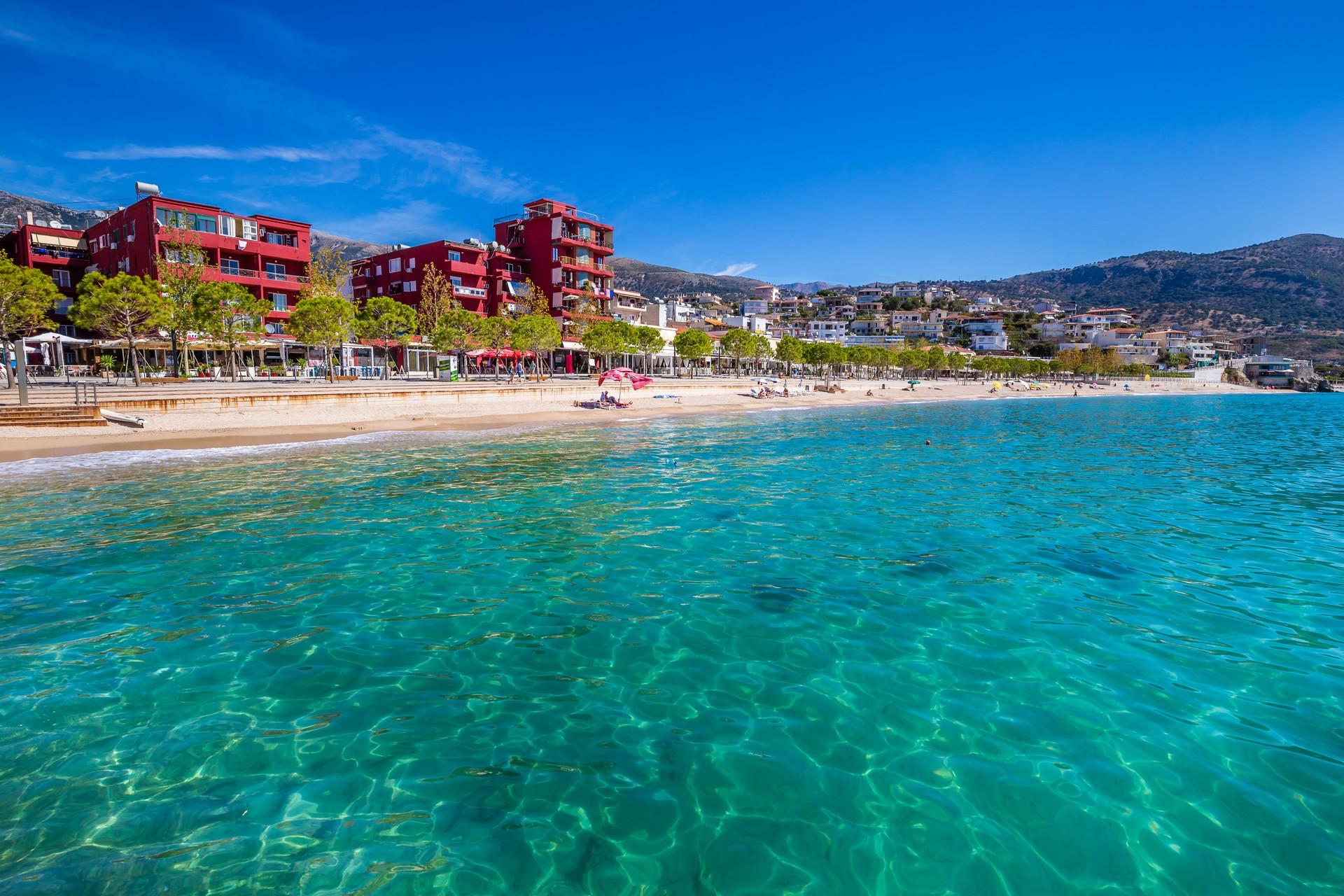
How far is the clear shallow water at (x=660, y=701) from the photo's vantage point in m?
4.64

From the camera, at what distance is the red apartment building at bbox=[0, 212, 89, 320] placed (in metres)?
61.7

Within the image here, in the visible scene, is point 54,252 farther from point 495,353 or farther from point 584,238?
point 584,238

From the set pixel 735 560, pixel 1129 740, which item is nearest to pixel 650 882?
pixel 1129 740

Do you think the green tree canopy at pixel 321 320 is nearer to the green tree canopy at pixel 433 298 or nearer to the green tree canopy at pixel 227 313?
the green tree canopy at pixel 227 313

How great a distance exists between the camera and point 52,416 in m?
24.8

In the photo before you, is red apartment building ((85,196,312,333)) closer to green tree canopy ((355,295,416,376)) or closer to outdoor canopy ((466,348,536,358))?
green tree canopy ((355,295,416,376))

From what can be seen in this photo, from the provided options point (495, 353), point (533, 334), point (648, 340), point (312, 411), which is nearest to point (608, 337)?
point (533, 334)

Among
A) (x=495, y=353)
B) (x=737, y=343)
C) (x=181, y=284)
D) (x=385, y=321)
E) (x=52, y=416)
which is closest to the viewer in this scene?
(x=52, y=416)

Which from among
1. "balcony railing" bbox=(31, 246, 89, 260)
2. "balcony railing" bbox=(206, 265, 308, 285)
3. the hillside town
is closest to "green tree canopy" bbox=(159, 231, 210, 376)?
the hillside town

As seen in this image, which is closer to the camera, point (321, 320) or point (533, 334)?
point (321, 320)

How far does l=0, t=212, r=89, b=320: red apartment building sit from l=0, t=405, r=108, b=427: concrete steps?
50012mm

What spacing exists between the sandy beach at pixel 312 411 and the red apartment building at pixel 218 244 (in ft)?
63.9

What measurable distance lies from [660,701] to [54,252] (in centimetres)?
8807

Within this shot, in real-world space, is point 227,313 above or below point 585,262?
below
